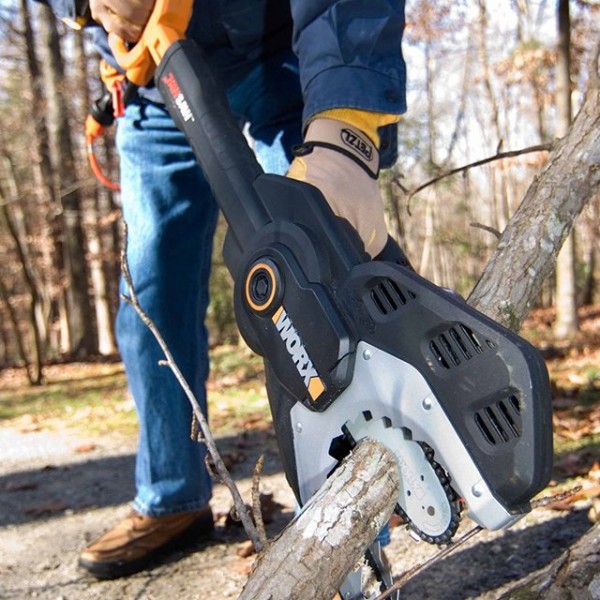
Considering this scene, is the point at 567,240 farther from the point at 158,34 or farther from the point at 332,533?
the point at 332,533

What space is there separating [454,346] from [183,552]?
1.29 metres

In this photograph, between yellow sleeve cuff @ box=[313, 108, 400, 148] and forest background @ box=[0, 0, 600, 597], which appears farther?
forest background @ box=[0, 0, 600, 597]

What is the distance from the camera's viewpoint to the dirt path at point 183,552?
1.64 meters

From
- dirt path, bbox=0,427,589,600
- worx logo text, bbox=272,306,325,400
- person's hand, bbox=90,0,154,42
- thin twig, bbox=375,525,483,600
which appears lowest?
dirt path, bbox=0,427,589,600

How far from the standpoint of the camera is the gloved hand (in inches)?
46.5

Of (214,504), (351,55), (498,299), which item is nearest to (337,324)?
(498,299)

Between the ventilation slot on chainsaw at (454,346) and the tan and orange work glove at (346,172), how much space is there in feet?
0.98

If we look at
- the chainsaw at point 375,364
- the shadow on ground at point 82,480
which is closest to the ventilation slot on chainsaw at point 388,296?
the chainsaw at point 375,364

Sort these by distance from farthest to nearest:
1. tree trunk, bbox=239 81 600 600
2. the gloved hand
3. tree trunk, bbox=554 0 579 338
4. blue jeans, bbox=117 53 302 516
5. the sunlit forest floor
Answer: tree trunk, bbox=554 0 579 338 < blue jeans, bbox=117 53 302 516 < the sunlit forest floor < the gloved hand < tree trunk, bbox=239 81 600 600

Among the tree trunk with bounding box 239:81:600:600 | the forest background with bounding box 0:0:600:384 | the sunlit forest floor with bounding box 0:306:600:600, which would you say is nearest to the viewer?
the tree trunk with bounding box 239:81:600:600

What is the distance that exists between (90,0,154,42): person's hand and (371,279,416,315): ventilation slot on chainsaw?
0.88 m

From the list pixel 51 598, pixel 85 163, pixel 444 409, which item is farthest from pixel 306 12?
pixel 85 163

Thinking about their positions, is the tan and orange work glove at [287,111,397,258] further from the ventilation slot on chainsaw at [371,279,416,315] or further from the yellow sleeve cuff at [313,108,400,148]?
the ventilation slot on chainsaw at [371,279,416,315]

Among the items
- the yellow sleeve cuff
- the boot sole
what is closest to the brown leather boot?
the boot sole
